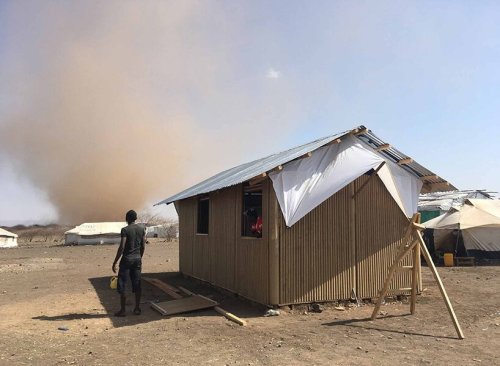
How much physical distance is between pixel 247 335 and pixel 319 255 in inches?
111

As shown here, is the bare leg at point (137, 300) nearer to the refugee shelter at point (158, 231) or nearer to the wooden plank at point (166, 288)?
the wooden plank at point (166, 288)

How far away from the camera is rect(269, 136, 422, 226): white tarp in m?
9.02

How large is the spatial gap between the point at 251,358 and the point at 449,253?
17250 millimetres

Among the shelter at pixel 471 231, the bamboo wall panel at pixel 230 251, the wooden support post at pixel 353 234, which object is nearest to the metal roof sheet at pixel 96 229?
the shelter at pixel 471 231

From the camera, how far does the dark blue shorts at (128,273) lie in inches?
351

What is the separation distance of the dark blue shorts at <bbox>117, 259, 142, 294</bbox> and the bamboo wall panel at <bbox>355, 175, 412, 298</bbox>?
193 inches

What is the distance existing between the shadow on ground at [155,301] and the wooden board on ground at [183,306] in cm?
9

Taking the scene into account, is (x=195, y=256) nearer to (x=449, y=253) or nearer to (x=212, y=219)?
(x=212, y=219)

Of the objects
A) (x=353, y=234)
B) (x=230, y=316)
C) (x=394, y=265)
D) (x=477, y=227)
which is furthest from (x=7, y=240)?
(x=394, y=265)

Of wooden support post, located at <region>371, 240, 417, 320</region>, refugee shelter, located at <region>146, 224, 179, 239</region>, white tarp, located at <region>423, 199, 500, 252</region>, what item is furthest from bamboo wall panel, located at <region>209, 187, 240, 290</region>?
refugee shelter, located at <region>146, 224, 179, 239</region>

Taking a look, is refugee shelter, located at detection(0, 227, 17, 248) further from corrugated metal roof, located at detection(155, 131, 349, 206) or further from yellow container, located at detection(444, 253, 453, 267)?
yellow container, located at detection(444, 253, 453, 267)

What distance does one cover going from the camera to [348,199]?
1006 centimetres

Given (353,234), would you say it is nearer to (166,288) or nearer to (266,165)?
(266,165)

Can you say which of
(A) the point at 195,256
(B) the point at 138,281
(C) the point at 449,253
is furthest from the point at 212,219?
(C) the point at 449,253
